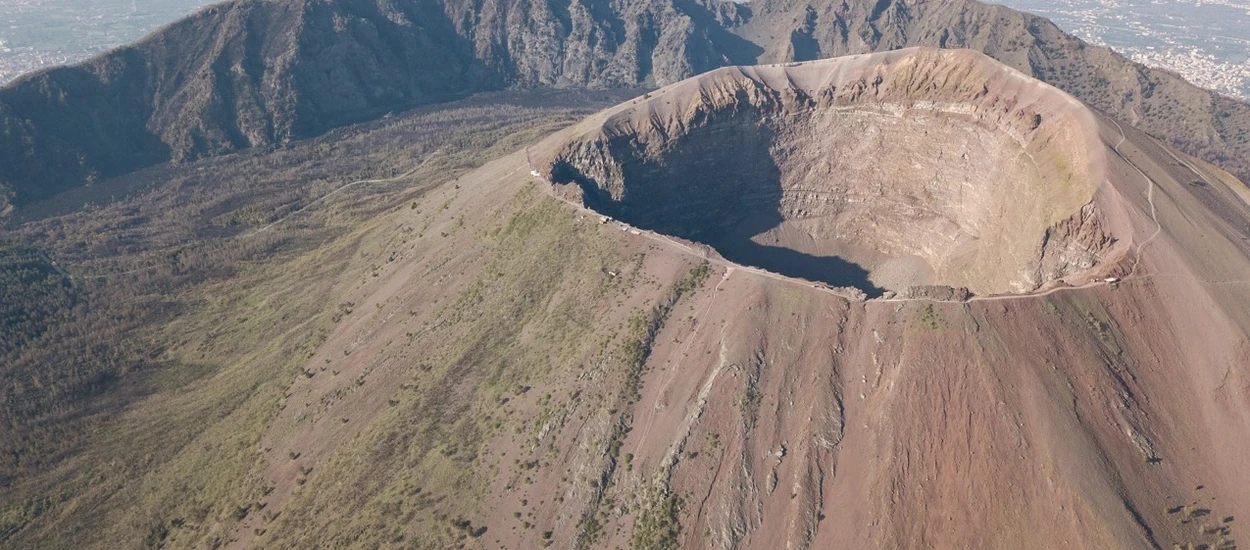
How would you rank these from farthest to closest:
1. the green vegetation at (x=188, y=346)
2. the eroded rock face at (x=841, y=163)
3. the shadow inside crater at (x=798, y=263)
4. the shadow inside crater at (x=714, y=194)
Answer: the shadow inside crater at (x=714, y=194) → the shadow inside crater at (x=798, y=263) → the eroded rock face at (x=841, y=163) → the green vegetation at (x=188, y=346)

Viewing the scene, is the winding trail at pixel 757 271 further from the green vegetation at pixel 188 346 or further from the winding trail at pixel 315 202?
the winding trail at pixel 315 202

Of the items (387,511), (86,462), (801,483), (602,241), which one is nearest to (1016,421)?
(801,483)

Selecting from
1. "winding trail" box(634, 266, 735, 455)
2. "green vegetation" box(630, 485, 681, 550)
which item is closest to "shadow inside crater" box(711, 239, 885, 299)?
"winding trail" box(634, 266, 735, 455)

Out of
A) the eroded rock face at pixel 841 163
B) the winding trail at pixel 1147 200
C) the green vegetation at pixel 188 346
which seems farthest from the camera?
the eroded rock face at pixel 841 163

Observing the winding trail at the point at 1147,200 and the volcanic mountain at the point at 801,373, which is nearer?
the volcanic mountain at the point at 801,373

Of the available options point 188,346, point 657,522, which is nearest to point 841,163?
point 657,522

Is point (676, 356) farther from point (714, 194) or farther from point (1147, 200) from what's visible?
point (1147, 200)

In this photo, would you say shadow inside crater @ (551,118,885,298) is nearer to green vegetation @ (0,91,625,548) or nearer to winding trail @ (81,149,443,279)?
green vegetation @ (0,91,625,548)

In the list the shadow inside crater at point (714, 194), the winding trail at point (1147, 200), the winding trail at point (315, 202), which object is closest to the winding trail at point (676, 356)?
the shadow inside crater at point (714, 194)
